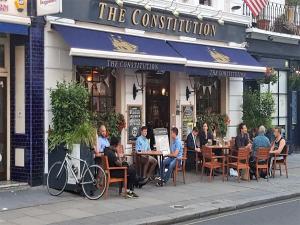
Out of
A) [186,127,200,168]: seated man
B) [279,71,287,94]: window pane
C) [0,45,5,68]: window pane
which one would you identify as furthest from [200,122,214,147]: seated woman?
[279,71,287,94]: window pane

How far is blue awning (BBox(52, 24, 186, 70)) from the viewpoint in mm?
12602

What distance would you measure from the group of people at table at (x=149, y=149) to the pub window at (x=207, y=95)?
1.52m

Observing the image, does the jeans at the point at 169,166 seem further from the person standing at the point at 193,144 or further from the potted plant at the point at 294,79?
the potted plant at the point at 294,79

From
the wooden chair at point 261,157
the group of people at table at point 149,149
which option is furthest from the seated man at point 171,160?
the wooden chair at point 261,157

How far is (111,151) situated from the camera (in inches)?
462

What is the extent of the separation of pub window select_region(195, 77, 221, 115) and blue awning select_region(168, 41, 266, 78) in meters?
1.00

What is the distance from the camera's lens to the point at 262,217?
10328 millimetres

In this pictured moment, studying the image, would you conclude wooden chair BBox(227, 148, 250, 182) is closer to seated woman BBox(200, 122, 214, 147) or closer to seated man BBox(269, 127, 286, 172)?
seated man BBox(269, 127, 286, 172)

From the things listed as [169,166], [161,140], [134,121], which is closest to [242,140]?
[161,140]

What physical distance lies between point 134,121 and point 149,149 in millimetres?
1375

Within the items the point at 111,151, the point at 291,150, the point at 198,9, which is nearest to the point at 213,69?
the point at 198,9

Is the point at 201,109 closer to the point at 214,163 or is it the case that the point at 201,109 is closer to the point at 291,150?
the point at 214,163

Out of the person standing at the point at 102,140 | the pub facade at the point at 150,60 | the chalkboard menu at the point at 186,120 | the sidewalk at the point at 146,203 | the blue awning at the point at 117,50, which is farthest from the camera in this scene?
the chalkboard menu at the point at 186,120

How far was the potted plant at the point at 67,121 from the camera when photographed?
11844 millimetres
